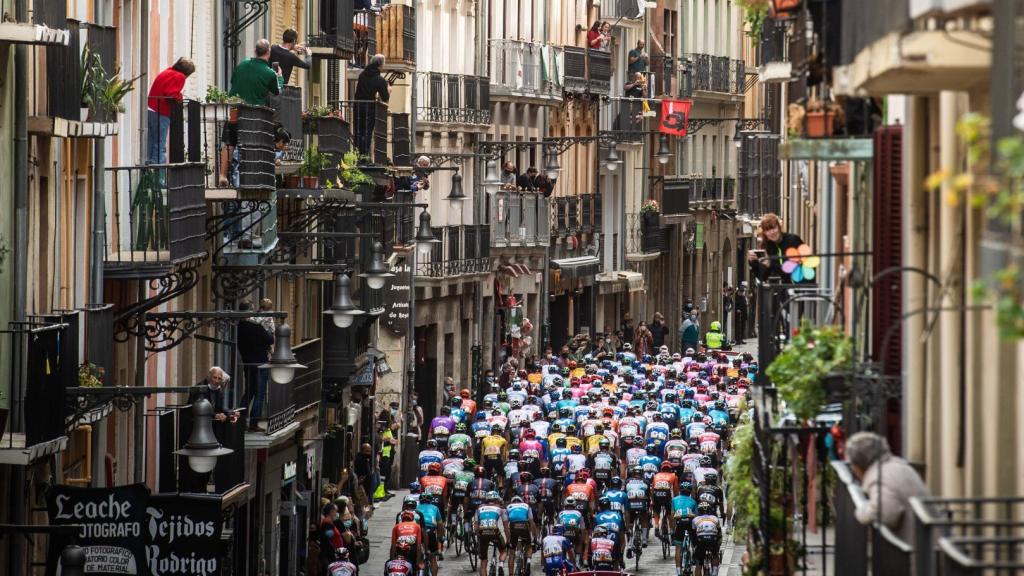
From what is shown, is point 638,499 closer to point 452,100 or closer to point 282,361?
point 282,361

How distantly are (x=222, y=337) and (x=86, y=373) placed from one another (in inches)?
404

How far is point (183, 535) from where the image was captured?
25.1 m

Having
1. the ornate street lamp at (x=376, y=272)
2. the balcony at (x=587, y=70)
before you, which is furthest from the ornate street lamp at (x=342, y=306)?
the balcony at (x=587, y=70)

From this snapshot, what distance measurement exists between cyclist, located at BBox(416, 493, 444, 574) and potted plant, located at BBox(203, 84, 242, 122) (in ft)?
25.2

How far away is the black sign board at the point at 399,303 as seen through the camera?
51.5 meters

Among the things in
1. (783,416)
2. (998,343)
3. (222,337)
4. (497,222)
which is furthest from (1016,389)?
(497,222)

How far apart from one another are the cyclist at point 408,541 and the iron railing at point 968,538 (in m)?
21.5

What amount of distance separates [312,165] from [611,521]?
20.3ft

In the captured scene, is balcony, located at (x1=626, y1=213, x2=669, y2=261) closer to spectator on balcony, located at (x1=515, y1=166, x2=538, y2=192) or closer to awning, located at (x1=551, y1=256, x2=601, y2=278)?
awning, located at (x1=551, y1=256, x2=601, y2=278)

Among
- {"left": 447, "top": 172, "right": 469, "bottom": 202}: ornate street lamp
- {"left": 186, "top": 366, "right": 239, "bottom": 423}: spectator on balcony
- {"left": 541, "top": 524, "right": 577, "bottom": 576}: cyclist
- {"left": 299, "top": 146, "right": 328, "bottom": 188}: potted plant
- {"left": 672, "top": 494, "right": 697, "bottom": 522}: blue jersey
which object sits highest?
{"left": 299, "top": 146, "right": 328, "bottom": 188}: potted plant

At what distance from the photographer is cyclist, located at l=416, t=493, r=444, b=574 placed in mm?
37188

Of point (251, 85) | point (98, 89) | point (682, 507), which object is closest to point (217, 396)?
point (251, 85)

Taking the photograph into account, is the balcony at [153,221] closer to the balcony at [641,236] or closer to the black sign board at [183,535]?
the black sign board at [183,535]

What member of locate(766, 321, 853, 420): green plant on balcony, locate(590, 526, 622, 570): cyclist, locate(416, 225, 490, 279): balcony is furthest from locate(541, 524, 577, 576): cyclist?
locate(416, 225, 490, 279): balcony
